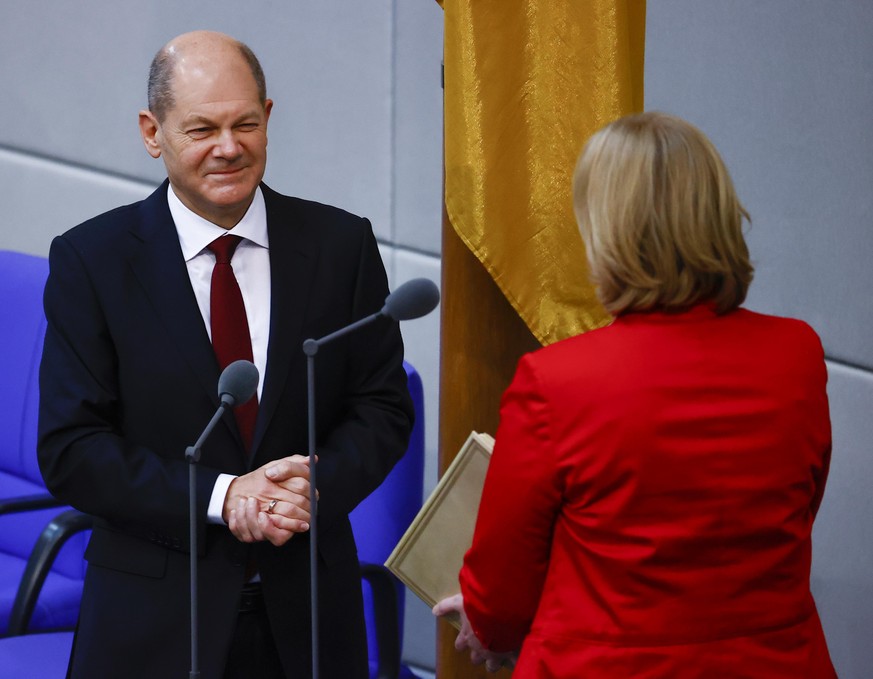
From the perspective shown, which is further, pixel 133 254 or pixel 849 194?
pixel 849 194

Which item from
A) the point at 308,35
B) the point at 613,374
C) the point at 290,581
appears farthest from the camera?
the point at 308,35

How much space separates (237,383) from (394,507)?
105 cm

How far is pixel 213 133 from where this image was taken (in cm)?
197

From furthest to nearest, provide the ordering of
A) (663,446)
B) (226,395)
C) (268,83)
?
1. (268,83)
2. (226,395)
3. (663,446)

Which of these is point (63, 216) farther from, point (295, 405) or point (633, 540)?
point (633, 540)

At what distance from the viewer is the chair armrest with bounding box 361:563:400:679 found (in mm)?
2525

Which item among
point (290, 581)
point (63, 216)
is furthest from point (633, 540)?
point (63, 216)

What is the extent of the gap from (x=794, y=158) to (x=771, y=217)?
0.15 m

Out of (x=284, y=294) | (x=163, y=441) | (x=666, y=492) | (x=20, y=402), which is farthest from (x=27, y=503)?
(x=666, y=492)

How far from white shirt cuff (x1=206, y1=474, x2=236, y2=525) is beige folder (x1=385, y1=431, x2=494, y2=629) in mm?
260

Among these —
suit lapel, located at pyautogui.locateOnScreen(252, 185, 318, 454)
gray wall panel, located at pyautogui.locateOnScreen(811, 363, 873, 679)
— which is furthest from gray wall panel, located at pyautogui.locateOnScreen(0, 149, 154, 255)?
gray wall panel, located at pyautogui.locateOnScreen(811, 363, 873, 679)

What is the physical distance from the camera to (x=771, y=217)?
2.98 m

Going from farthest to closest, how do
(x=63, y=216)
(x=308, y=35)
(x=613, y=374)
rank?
(x=63, y=216) < (x=308, y=35) < (x=613, y=374)

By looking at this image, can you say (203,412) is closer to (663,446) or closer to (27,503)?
(663,446)
